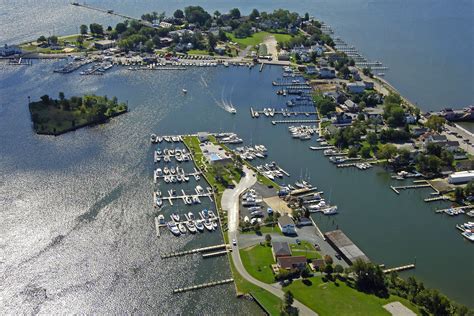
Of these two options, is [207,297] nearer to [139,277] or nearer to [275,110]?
[139,277]

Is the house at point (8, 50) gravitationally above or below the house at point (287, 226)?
above

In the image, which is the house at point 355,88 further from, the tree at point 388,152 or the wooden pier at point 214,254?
the wooden pier at point 214,254

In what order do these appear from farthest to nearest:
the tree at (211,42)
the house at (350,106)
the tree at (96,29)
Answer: the tree at (96,29)
the tree at (211,42)
the house at (350,106)

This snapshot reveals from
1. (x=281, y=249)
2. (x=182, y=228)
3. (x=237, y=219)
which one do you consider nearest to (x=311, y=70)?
(x=237, y=219)

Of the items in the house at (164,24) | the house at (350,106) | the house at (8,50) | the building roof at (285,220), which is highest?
the house at (164,24)

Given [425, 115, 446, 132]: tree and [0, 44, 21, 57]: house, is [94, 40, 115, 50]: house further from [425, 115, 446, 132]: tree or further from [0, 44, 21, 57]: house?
[425, 115, 446, 132]: tree

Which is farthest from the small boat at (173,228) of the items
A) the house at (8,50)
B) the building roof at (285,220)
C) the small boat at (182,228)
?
the house at (8,50)

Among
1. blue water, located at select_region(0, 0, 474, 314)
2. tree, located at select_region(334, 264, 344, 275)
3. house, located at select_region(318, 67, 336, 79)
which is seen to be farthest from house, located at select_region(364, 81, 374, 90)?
tree, located at select_region(334, 264, 344, 275)
